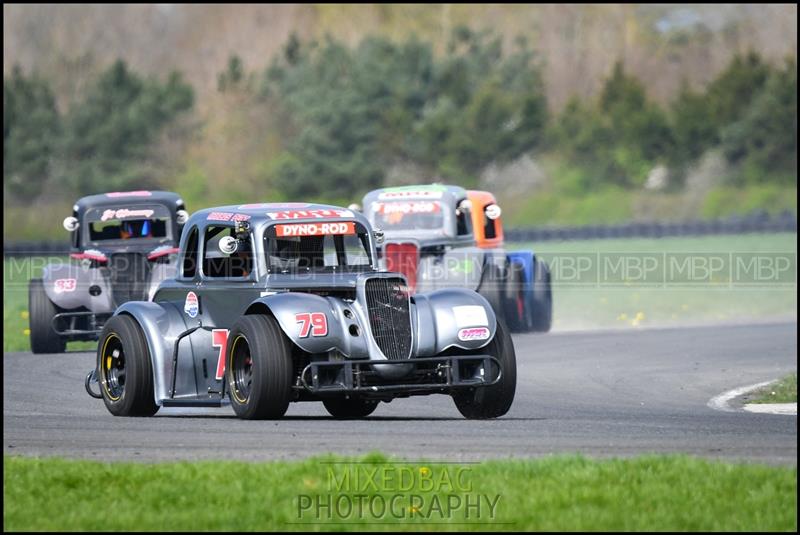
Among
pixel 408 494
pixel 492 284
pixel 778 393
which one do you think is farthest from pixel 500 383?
pixel 492 284

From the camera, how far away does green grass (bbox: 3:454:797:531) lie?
8211 mm

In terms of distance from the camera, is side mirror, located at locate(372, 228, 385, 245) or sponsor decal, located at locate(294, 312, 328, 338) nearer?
sponsor decal, located at locate(294, 312, 328, 338)

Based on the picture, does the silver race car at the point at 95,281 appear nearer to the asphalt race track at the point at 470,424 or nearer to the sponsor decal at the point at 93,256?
the sponsor decal at the point at 93,256

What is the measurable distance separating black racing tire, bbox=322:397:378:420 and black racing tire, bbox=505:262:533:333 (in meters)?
9.27

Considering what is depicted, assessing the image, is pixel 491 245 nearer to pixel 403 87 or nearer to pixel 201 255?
pixel 201 255

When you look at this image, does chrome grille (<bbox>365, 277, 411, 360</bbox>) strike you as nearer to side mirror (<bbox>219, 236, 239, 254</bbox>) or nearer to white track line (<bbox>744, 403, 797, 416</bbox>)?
side mirror (<bbox>219, 236, 239, 254</bbox>)

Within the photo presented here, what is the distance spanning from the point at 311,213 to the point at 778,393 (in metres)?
5.71

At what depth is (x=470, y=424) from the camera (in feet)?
39.7

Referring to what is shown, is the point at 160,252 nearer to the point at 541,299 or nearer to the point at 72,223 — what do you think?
the point at 72,223

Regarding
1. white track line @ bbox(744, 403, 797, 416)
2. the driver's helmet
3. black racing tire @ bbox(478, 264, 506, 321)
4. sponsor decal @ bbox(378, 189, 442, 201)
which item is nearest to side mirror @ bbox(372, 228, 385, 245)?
white track line @ bbox(744, 403, 797, 416)

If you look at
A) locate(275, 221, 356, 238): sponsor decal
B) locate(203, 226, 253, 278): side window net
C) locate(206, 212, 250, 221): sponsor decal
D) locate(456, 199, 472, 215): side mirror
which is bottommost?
locate(203, 226, 253, 278): side window net

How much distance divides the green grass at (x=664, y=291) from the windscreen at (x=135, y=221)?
8013mm

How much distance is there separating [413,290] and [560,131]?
4376cm

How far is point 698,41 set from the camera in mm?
82375
